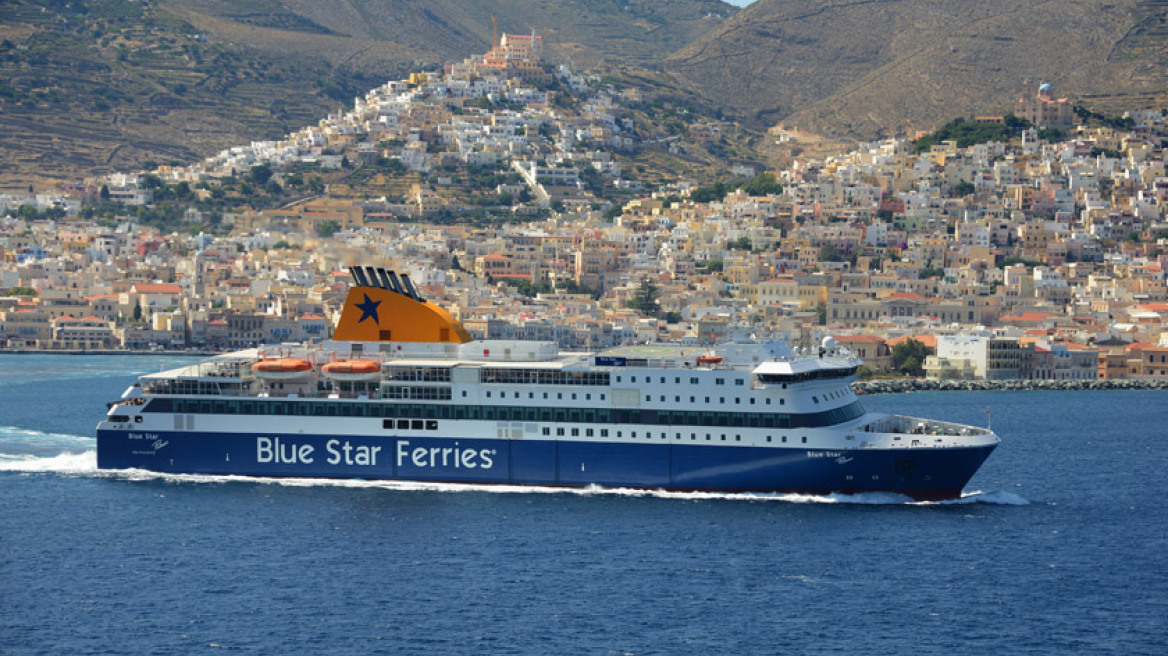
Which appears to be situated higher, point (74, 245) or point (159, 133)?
point (159, 133)

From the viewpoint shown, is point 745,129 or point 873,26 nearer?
→ point 745,129

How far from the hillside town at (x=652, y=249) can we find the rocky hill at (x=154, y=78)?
12905 millimetres

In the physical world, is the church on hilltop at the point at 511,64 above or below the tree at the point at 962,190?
above

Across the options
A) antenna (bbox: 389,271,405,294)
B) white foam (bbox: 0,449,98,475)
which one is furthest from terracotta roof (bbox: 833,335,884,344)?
white foam (bbox: 0,449,98,475)

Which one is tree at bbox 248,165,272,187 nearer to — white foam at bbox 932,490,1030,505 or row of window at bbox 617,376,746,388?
row of window at bbox 617,376,746,388

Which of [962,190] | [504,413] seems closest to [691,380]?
[504,413]

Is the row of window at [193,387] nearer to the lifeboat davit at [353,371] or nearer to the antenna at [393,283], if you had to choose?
the lifeboat davit at [353,371]

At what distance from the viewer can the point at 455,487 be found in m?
38.1

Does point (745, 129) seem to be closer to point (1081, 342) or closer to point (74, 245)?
point (74, 245)

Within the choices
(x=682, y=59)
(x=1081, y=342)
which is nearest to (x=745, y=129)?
(x=682, y=59)

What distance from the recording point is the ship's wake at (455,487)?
121 ft

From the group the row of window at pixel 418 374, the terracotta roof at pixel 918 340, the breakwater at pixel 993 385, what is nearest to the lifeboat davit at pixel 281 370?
the row of window at pixel 418 374

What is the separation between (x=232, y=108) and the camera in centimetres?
14912

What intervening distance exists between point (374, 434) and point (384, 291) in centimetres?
366
